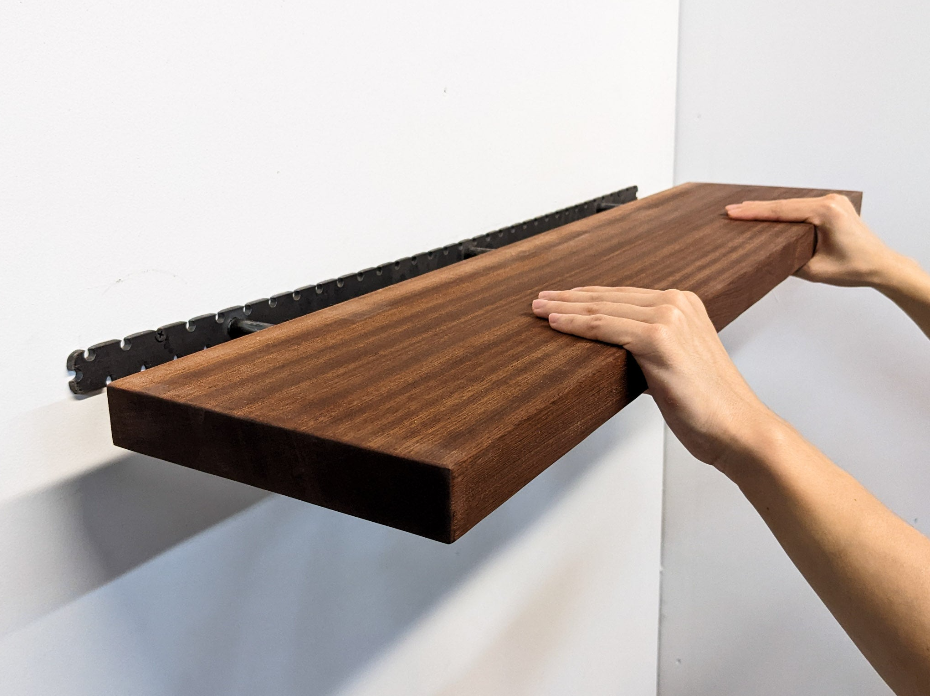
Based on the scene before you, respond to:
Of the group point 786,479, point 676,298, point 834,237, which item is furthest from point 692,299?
point 834,237

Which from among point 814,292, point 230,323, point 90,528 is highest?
point 230,323

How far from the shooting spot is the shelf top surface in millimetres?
334

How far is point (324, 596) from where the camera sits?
67 cm

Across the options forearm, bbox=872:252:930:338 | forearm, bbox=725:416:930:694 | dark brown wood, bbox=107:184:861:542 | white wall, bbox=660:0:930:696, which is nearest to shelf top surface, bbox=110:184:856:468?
dark brown wood, bbox=107:184:861:542

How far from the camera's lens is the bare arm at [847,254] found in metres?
0.77

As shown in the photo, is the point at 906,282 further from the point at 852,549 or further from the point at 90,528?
the point at 90,528

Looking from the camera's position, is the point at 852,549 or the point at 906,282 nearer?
the point at 852,549

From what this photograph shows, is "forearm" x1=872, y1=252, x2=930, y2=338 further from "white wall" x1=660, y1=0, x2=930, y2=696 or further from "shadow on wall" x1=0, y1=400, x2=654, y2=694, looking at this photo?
"shadow on wall" x1=0, y1=400, x2=654, y2=694

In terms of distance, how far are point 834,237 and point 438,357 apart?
1.92 feet

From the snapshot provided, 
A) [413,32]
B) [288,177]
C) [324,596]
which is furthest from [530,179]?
[324,596]

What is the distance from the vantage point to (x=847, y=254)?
84 cm

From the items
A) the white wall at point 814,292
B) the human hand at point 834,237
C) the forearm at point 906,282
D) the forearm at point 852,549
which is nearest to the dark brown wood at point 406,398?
the forearm at point 852,549

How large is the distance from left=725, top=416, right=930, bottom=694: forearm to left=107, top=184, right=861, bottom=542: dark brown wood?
106mm

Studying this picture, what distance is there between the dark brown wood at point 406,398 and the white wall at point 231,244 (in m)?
0.09
